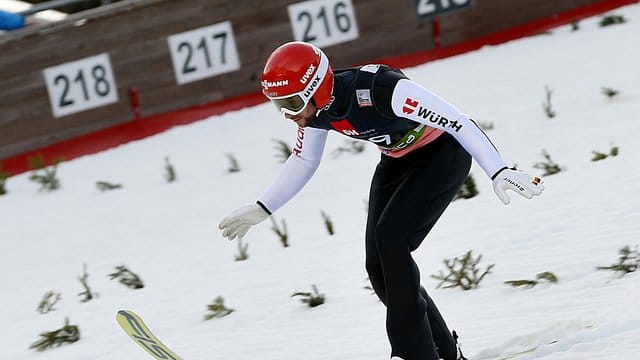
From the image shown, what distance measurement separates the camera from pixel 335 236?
25.6ft

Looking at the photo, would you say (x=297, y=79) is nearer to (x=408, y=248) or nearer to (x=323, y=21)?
(x=408, y=248)

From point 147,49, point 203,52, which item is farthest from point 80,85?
point 203,52

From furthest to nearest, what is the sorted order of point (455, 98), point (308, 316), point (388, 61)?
point (388, 61)
point (455, 98)
point (308, 316)

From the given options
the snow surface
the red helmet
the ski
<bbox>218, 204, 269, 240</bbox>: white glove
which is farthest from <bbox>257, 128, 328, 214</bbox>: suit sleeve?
the snow surface

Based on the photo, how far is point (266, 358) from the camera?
19.6 ft

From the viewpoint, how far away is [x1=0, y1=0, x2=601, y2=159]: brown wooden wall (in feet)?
33.6

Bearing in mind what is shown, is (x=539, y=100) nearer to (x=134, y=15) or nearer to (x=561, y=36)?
(x=561, y=36)

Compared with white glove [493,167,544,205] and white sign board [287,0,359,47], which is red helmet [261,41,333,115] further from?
white sign board [287,0,359,47]

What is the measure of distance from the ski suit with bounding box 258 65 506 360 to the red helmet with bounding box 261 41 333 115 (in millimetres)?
67

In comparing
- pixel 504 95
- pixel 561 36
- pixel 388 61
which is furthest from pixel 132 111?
pixel 561 36

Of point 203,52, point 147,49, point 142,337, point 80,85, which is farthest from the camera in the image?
point 203,52

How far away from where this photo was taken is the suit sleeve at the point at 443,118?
15.1 ft

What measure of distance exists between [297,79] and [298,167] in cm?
55

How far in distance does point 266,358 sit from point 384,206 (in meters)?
1.45
